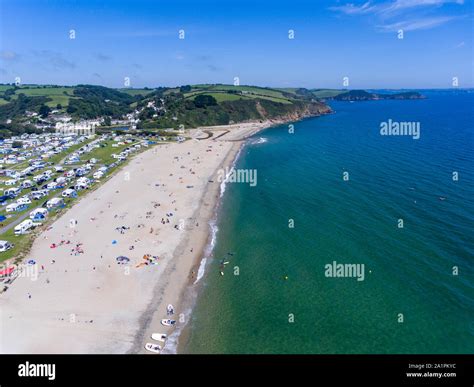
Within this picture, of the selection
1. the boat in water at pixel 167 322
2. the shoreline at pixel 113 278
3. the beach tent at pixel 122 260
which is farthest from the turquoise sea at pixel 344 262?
the beach tent at pixel 122 260

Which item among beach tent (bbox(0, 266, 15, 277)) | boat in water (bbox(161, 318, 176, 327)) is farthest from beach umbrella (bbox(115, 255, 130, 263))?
boat in water (bbox(161, 318, 176, 327))

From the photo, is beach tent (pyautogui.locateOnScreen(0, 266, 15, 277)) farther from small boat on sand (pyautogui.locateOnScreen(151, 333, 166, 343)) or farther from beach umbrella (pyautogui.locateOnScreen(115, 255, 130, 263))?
small boat on sand (pyautogui.locateOnScreen(151, 333, 166, 343))

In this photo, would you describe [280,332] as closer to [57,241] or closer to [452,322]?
[452,322]

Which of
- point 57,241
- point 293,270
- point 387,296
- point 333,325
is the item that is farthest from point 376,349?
point 57,241

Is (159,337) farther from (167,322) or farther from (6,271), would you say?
(6,271)

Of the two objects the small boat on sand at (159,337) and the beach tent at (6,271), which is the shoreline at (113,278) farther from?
the beach tent at (6,271)

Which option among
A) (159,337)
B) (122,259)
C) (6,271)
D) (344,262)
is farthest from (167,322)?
(344,262)
